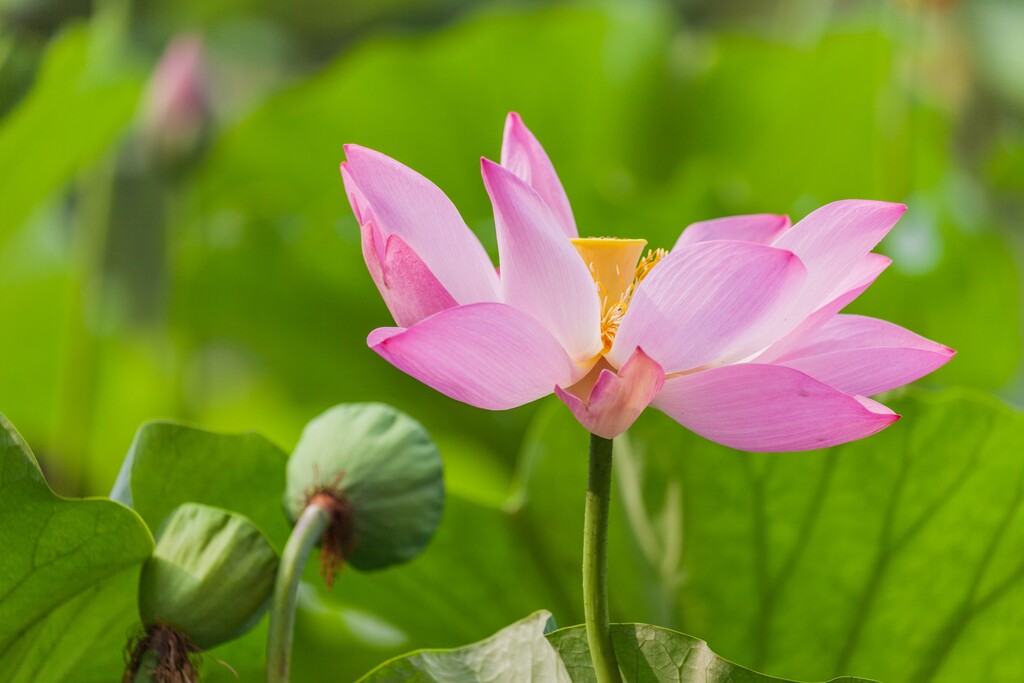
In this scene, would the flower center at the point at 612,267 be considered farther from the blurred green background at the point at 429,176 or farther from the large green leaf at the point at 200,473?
the blurred green background at the point at 429,176

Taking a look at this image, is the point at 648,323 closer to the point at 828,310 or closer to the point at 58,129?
the point at 828,310

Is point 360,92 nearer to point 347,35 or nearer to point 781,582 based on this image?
point 781,582

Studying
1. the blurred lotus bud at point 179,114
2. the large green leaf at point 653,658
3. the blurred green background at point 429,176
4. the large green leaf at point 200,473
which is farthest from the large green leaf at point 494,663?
the blurred lotus bud at point 179,114

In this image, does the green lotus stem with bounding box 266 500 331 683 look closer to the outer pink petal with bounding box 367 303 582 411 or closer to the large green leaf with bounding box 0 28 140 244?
the outer pink petal with bounding box 367 303 582 411

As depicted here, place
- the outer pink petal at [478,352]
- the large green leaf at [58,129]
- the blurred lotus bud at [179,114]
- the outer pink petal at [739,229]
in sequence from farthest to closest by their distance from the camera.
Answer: the blurred lotus bud at [179,114]
the large green leaf at [58,129]
the outer pink petal at [739,229]
the outer pink petal at [478,352]

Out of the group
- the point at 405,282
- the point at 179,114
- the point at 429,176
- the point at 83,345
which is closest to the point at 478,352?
the point at 405,282

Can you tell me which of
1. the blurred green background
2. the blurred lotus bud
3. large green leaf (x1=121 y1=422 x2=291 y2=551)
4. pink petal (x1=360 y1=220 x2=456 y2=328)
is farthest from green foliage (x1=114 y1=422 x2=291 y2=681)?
the blurred lotus bud
